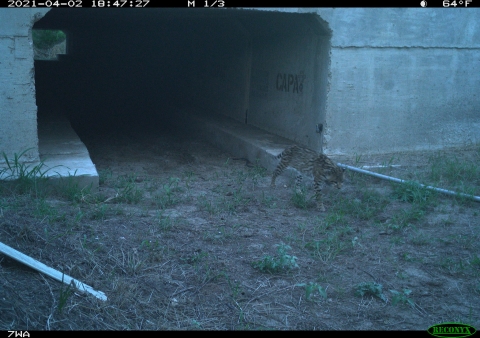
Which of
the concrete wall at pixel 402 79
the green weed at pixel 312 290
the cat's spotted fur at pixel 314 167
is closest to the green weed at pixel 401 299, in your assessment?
the green weed at pixel 312 290

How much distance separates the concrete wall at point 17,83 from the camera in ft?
25.2

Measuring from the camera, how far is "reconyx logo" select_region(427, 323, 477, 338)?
14.2 feet

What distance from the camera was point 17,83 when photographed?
7.86 meters

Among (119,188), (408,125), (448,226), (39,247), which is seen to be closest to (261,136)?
(408,125)

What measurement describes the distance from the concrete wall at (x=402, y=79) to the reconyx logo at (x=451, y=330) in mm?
5420

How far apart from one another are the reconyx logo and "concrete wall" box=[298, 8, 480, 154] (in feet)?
17.8

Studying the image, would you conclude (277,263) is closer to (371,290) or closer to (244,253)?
(244,253)

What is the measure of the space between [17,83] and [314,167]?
15.5 ft

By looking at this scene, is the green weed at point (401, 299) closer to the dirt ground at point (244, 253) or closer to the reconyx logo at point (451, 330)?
the dirt ground at point (244, 253)

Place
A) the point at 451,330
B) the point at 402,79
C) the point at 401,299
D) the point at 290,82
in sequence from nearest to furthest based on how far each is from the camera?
the point at 451,330 → the point at 401,299 → the point at 402,79 → the point at 290,82

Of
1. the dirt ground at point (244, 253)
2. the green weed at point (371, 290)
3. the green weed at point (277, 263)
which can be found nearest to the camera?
the dirt ground at point (244, 253)

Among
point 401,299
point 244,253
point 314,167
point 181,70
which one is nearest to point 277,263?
point 244,253

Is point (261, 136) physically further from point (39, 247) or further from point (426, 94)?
point (39, 247)

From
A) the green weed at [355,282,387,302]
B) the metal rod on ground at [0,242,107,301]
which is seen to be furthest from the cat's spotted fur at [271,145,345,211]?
the metal rod on ground at [0,242,107,301]
